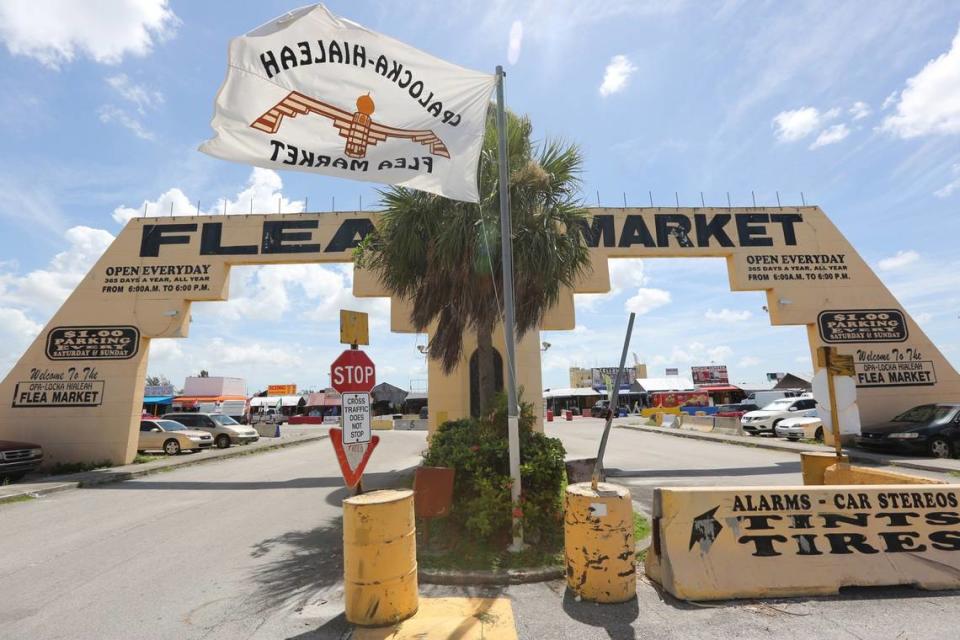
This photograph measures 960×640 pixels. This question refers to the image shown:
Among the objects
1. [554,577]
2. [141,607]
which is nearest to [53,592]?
[141,607]

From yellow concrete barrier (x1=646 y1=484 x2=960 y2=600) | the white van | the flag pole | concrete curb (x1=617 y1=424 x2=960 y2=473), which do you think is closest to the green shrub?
the flag pole

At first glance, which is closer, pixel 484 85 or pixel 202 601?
pixel 202 601

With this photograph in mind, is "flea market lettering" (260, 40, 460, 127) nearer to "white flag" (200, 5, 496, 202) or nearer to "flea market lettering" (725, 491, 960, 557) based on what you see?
"white flag" (200, 5, 496, 202)

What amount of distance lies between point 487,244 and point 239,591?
559 centimetres

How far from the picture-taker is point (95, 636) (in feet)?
14.0

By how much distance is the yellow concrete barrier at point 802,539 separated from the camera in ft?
15.4

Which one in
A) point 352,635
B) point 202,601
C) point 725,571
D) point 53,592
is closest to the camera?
point 352,635

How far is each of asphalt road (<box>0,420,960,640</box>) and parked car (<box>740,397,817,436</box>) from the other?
15639 millimetres

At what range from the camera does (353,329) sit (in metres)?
5.85

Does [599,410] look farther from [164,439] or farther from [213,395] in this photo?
[164,439]

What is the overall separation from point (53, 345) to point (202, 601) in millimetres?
15166

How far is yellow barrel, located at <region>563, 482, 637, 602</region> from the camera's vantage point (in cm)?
464

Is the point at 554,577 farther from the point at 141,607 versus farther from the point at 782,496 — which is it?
the point at 141,607

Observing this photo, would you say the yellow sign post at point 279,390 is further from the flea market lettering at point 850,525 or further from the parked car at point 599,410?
the flea market lettering at point 850,525
